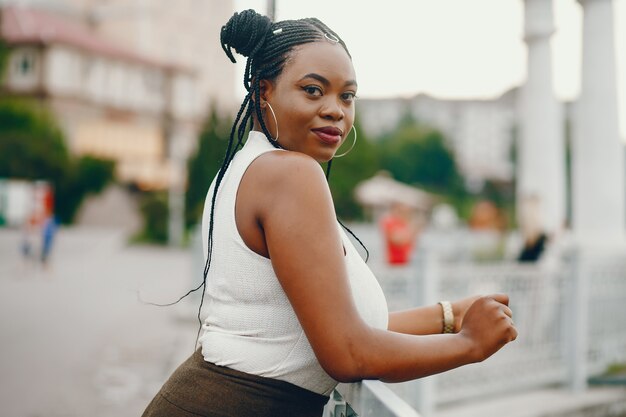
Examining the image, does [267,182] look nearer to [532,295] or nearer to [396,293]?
[396,293]

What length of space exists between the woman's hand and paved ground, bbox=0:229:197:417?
107 cm

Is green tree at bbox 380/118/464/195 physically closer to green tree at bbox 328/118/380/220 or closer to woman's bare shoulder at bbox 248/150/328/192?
green tree at bbox 328/118/380/220

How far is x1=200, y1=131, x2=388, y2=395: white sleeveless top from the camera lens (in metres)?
1.46

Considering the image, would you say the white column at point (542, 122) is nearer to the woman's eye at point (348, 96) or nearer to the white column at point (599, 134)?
the white column at point (599, 134)

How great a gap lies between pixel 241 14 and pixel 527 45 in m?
8.86

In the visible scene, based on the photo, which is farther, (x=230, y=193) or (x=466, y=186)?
(x=466, y=186)

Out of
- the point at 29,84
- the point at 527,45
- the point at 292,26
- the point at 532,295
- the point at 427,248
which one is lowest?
the point at 532,295

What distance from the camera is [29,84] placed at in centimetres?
4366

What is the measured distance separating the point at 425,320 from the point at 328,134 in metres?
0.54

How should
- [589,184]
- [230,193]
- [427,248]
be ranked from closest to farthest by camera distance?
[230,193]
[427,248]
[589,184]

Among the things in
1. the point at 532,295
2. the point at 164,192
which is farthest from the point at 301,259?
the point at 164,192

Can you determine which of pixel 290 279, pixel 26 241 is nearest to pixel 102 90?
pixel 26 241

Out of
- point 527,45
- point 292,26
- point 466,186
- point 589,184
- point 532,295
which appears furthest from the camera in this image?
point 466,186

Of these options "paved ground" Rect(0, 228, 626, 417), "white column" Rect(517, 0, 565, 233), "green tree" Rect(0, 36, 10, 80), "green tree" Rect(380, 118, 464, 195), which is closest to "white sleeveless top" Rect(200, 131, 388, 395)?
"paved ground" Rect(0, 228, 626, 417)
